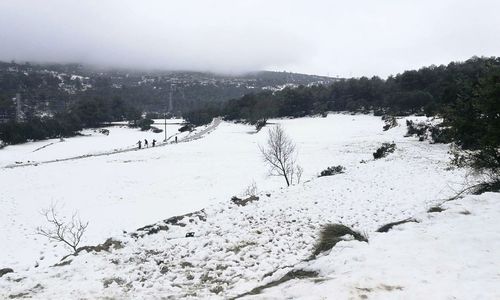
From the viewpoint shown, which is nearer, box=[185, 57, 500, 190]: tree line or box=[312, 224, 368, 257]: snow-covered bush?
box=[312, 224, 368, 257]: snow-covered bush

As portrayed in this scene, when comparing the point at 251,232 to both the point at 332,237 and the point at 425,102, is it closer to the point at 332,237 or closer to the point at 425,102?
the point at 332,237

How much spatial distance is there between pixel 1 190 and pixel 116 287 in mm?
40552

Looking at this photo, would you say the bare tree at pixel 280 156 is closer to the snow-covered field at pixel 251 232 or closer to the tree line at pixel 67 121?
the snow-covered field at pixel 251 232

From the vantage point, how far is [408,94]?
84812 mm

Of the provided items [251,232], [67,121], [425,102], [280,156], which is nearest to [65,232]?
[251,232]

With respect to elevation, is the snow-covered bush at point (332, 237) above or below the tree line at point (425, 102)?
below

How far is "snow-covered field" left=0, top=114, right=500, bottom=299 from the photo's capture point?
23.5 feet

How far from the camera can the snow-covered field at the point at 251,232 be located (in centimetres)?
717

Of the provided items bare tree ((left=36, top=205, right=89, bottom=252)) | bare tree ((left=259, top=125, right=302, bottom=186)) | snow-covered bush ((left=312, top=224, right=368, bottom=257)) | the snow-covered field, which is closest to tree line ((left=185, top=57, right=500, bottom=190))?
the snow-covered field

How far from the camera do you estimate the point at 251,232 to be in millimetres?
14828

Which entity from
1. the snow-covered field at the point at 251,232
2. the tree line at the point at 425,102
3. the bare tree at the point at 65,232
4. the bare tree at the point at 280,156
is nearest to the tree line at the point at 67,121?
the tree line at the point at 425,102

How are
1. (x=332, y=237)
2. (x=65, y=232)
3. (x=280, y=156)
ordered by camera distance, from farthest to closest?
(x=280, y=156) → (x=65, y=232) → (x=332, y=237)

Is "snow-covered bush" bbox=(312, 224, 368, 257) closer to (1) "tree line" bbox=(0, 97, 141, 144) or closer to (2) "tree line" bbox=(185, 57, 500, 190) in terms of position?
(2) "tree line" bbox=(185, 57, 500, 190)

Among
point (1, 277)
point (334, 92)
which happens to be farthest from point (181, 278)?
point (334, 92)
